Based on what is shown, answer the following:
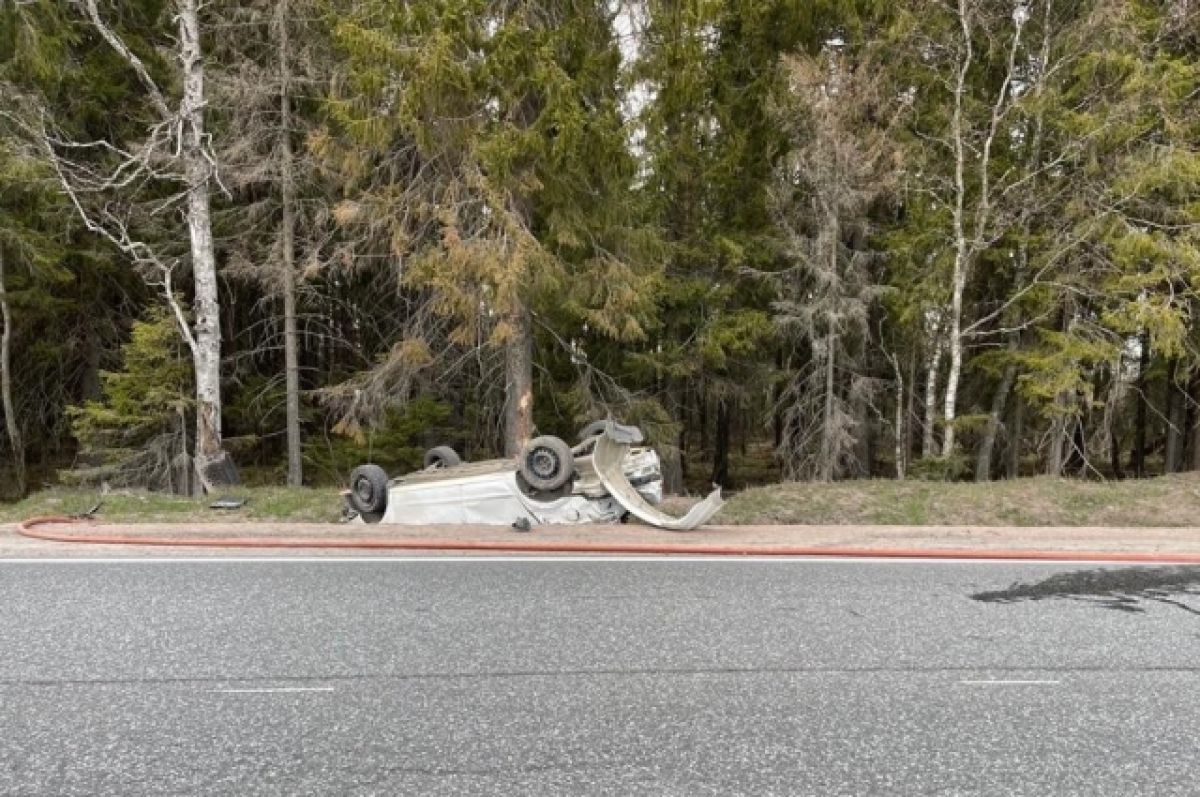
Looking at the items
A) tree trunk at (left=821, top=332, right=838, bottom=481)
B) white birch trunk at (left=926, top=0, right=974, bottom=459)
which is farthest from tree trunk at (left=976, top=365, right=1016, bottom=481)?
tree trunk at (left=821, top=332, right=838, bottom=481)

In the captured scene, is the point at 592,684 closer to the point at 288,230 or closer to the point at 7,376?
the point at 288,230

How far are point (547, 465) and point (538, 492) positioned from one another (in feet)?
1.04

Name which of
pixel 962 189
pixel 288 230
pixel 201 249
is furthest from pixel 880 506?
pixel 288 230

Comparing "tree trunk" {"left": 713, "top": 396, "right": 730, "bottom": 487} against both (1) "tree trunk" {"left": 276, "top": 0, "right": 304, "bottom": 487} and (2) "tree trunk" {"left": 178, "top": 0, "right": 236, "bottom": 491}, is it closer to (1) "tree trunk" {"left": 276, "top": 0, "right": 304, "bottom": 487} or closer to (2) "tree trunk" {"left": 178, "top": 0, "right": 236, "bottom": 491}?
(1) "tree trunk" {"left": 276, "top": 0, "right": 304, "bottom": 487}

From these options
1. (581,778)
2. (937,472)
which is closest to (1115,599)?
(581,778)

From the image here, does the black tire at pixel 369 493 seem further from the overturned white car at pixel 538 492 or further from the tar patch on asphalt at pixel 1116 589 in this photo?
the tar patch on asphalt at pixel 1116 589

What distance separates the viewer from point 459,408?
18188 millimetres

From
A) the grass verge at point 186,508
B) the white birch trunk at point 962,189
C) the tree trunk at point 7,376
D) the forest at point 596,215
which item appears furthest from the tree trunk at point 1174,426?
the tree trunk at point 7,376

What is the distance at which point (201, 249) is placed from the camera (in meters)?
11.7

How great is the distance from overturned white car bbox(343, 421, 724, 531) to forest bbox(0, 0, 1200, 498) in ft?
9.54

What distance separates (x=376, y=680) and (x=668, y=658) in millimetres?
1492

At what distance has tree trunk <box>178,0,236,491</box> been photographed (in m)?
11.3

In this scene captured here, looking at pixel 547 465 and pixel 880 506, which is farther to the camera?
pixel 880 506

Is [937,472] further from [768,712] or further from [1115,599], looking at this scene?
[768,712]
